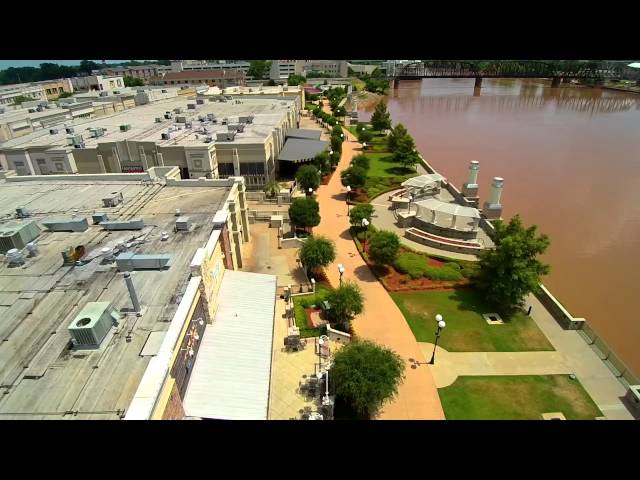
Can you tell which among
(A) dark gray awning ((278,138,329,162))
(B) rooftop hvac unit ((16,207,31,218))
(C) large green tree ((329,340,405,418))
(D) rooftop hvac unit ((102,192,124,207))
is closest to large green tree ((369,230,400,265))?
(C) large green tree ((329,340,405,418))

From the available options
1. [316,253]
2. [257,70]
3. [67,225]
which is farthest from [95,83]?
[316,253]

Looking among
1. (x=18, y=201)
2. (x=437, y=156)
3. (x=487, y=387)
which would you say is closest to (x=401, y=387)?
(x=487, y=387)

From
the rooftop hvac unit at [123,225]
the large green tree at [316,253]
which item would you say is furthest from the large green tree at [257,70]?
the rooftop hvac unit at [123,225]

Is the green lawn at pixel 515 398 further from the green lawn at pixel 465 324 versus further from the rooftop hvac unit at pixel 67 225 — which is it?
the rooftop hvac unit at pixel 67 225

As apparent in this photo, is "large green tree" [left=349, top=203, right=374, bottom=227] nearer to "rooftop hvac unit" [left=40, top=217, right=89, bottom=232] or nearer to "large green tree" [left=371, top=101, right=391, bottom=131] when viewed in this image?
"rooftop hvac unit" [left=40, top=217, right=89, bottom=232]

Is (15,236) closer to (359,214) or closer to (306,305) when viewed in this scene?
(306,305)

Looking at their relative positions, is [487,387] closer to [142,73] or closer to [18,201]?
[18,201]
